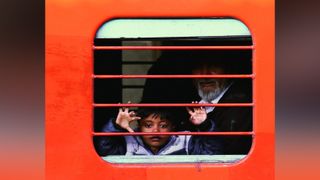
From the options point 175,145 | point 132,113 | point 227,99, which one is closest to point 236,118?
point 227,99

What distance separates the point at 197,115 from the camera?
6.31ft

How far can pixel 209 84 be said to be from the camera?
76.4 inches

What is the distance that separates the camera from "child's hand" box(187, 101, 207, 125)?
1922mm

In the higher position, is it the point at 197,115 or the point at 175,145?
the point at 197,115

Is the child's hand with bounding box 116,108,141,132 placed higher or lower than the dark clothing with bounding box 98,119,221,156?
higher

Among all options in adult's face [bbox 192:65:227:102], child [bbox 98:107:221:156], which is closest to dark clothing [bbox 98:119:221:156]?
child [bbox 98:107:221:156]

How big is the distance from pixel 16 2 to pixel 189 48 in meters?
0.73

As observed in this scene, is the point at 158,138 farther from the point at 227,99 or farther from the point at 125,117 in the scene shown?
the point at 227,99

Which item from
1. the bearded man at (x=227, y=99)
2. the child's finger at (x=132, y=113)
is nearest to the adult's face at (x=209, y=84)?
the bearded man at (x=227, y=99)

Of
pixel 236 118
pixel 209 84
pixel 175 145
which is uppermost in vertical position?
pixel 209 84

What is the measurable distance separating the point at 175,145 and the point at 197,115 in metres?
0.15

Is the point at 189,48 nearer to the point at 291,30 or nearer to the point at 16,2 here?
the point at 291,30

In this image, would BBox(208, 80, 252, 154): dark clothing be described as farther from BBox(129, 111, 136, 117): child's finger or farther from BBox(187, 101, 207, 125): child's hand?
BBox(129, 111, 136, 117): child's finger

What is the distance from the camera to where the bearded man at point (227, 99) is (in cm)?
191
